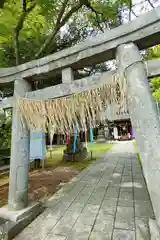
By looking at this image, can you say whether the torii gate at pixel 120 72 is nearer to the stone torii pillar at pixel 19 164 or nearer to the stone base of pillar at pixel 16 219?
the stone torii pillar at pixel 19 164

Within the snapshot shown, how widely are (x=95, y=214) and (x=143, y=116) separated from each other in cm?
204

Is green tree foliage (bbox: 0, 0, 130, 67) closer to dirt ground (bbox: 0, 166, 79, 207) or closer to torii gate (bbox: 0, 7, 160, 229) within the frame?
torii gate (bbox: 0, 7, 160, 229)

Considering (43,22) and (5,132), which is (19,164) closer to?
(43,22)

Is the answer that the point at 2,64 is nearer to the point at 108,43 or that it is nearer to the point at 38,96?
Answer: the point at 38,96

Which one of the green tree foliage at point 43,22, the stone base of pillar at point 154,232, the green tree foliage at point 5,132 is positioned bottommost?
the stone base of pillar at point 154,232

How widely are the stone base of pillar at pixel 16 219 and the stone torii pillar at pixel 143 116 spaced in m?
1.93

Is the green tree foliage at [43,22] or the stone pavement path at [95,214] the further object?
the green tree foliage at [43,22]

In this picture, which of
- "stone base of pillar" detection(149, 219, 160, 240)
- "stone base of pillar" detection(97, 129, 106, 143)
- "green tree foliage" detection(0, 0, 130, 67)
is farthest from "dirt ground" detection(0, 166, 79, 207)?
"stone base of pillar" detection(97, 129, 106, 143)

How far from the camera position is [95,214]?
300 centimetres

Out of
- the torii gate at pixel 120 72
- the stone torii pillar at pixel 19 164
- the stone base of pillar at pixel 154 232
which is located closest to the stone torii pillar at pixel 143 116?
the torii gate at pixel 120 72

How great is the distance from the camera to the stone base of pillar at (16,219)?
2366 mm

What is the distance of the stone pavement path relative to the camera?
240 centimetres

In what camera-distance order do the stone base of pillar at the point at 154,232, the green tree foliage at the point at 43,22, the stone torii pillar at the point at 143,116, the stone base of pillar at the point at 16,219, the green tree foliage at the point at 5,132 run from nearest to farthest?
the stone torii pillar at the point at 143,116
the stone base of pillar at the point at 154,232
the stone base of pillar at the point at 16,219
the green tree foliage at the point at 43,22
the green tree foliage at the point at 5,132

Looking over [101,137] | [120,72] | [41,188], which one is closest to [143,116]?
[120,72]
